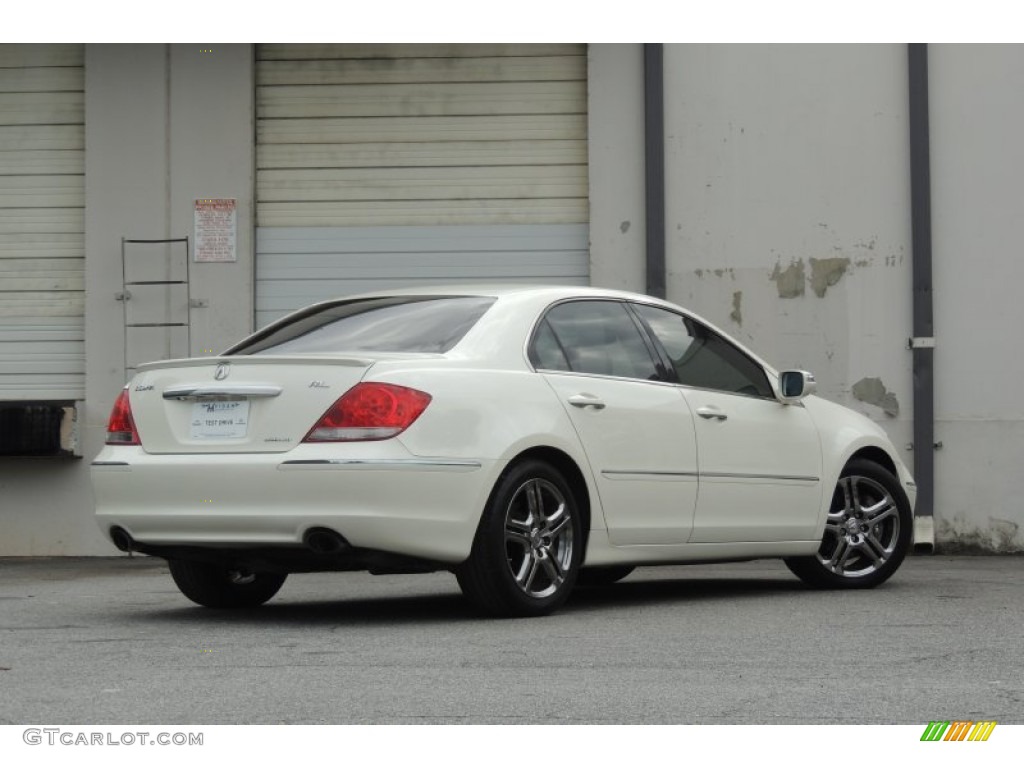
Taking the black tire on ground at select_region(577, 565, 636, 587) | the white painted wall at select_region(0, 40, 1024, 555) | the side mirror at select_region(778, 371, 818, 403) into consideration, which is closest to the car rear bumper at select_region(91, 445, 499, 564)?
the side mirror at select_region(778, 371, 818, 403)

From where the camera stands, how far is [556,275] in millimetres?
14734

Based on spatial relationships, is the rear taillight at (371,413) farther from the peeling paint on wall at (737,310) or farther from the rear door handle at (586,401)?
the peeling paint on wall at (737,310)

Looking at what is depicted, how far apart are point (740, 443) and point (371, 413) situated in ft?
7.67

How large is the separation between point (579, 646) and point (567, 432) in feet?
4.56

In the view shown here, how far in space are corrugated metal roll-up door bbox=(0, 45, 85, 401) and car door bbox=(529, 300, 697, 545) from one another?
757cm

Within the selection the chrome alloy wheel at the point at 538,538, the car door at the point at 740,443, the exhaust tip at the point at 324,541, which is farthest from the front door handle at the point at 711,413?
the exhaust tip at the point at 324,541

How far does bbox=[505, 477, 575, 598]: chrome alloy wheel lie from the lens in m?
7.48

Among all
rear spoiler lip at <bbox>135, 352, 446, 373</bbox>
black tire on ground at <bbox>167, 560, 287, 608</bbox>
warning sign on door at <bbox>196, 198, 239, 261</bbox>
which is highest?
warning sign on door at <bbox>196, 198, 239, 261</bbox>

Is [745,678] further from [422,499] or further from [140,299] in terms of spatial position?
[140,299]

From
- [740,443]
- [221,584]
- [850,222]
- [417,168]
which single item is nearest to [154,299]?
[417,168]

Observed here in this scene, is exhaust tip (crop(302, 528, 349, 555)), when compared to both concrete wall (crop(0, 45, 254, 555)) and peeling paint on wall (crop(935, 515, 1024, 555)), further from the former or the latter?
peeling paint on wall (crop(935, 515, 1024, 555))

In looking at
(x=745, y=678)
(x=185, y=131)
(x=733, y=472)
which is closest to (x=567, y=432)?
(x=733, y=472)
